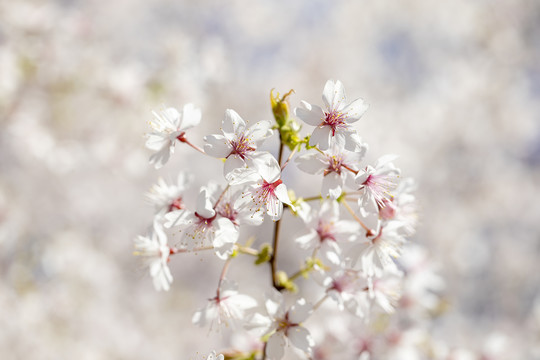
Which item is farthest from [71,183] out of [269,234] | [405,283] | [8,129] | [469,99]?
[469,99]

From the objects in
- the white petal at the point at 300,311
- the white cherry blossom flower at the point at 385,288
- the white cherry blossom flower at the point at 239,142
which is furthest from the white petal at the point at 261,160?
the white cherry blossom flower at the point at 385,288

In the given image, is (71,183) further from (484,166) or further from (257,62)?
(484,166)

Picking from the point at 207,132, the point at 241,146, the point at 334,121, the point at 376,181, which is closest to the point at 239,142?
the point at 241,146

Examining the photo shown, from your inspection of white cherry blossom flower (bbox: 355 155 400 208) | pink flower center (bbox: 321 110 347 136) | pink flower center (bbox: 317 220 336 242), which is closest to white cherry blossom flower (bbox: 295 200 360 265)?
Answer: pink flower center (bbox: 317 220 336 242)

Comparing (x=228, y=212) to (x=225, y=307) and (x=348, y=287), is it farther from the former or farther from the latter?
(x=348, y=287)

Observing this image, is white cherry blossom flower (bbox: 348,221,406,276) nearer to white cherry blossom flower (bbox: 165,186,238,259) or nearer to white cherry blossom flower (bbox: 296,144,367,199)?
white cherry blossom flower (bbox: 296,144,367,199)

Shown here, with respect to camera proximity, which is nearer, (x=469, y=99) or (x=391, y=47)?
(x=469, y=99)

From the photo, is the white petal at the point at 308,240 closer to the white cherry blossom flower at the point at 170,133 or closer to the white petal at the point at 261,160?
the white petal at the point at 261,160
